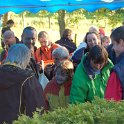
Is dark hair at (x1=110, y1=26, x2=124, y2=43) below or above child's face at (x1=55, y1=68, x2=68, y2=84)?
above

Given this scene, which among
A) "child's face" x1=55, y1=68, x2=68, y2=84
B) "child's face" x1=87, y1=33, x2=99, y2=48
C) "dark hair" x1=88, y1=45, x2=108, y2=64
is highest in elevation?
"child's face" x1=87, y1=33, x2=99, y2=48

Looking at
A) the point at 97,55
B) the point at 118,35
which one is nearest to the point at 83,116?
the point at 118,35

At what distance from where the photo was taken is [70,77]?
5.11 metres

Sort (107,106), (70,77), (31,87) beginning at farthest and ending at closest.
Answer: (70,77) → (31,87) → (107,106)

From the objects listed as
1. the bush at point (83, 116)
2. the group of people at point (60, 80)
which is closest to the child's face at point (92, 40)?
the group of people at point (60, 80)

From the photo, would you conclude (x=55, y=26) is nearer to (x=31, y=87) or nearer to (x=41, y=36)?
(x=41, y=36)

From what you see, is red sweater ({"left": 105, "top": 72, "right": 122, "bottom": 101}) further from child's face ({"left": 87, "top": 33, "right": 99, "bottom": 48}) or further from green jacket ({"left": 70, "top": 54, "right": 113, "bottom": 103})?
child's face ({"left": 87, "top": 33, "right": 99, "bottom": 48})

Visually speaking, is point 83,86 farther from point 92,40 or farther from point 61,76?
point 92,40

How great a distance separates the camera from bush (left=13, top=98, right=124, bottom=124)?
2.81m

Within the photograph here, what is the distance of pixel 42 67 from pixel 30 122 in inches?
158

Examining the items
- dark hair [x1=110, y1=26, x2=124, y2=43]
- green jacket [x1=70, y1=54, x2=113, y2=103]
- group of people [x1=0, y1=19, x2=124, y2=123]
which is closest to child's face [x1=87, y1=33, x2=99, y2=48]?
group of people [x1=0, y1=19, x2=124, y2=123]

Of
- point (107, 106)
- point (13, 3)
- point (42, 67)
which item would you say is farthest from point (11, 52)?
point (13, 3)

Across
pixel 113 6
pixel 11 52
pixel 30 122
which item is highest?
pixel 113 6

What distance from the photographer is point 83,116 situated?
2.88m
